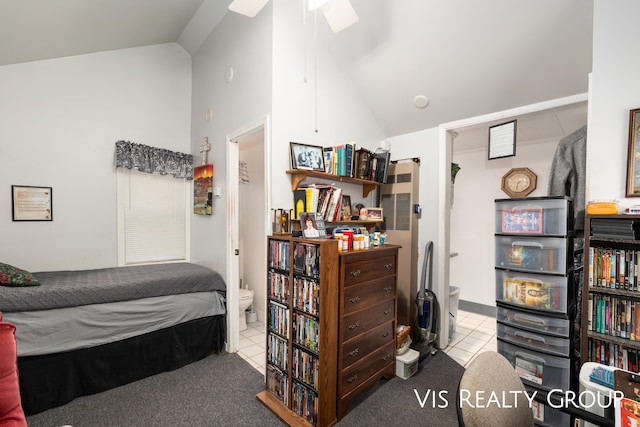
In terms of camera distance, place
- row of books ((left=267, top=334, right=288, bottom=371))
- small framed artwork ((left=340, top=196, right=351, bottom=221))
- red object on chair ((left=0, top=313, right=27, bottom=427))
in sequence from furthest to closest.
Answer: small framed artwork ((left=340, top=196, right=351, bottom=221)) < row of books ((left=267, top=334, right=288, bottom=371)) < red object on chair ((left=0, top=313, right=27, bottom=427))

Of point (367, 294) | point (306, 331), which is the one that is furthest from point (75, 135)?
point (367, 294)

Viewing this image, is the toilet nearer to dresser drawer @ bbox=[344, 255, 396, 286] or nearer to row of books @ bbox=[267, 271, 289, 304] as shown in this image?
row of books @ bbox=[267, 271, 289, 304]

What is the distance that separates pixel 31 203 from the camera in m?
2.46

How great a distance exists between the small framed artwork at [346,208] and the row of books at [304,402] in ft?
4.42

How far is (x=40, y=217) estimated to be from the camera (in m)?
2.50

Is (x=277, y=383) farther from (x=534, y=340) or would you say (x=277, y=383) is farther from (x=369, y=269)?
(x=534, y=340)

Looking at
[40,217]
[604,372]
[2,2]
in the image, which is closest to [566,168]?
[604,372]

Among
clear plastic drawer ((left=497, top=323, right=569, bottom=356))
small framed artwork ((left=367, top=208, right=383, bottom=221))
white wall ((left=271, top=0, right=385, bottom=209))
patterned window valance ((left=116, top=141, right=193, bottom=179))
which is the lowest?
clear plastic drawer ((left=497, top=323, right=569, bottom=356))

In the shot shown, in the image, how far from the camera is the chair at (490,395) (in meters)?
0.80

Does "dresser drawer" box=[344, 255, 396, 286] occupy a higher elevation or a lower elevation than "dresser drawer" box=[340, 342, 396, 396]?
higher

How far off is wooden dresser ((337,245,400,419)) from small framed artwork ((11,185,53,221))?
2821 mm

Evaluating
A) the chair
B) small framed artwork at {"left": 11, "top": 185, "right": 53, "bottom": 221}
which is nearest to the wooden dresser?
the chair

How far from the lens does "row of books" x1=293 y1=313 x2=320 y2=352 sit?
5.57ft

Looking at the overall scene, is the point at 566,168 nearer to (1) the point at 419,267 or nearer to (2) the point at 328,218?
(1) the point at 419,267
